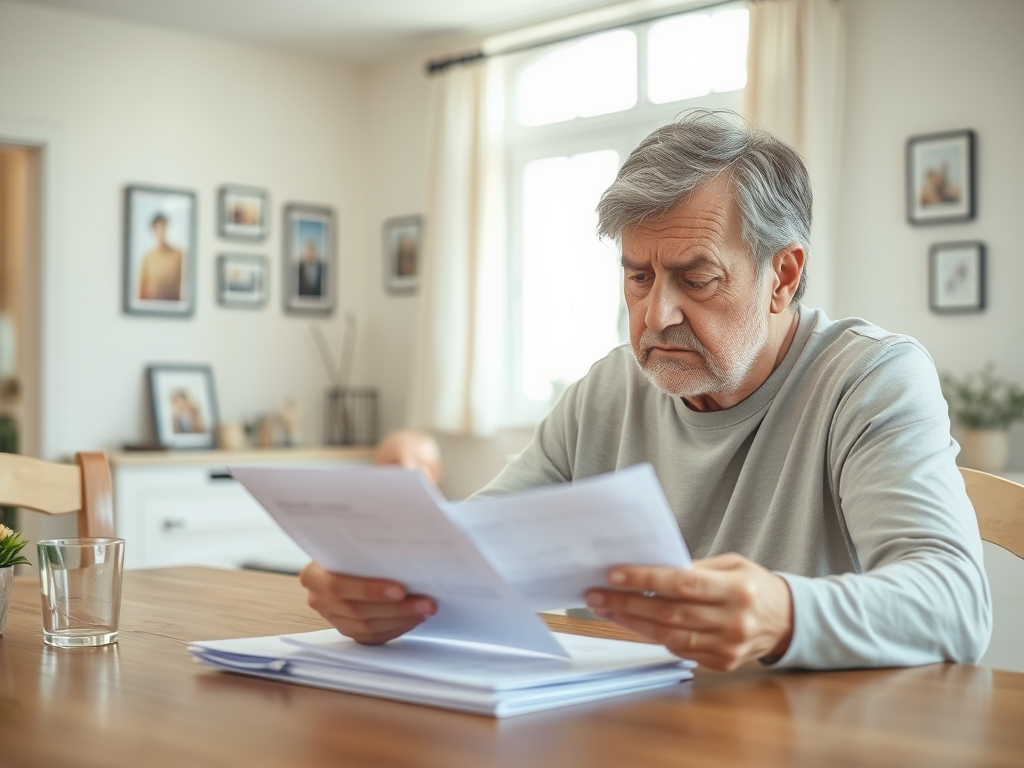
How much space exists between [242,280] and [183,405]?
68 centimetres

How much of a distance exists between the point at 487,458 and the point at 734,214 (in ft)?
13.0

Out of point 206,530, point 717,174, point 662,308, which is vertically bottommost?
point 206,530

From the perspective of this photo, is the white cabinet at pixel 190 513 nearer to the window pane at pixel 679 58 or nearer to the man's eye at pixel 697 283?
the window pane at pixel 679 58

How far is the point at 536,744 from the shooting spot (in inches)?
33.8

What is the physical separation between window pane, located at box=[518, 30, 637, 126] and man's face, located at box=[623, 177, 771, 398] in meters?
3.53

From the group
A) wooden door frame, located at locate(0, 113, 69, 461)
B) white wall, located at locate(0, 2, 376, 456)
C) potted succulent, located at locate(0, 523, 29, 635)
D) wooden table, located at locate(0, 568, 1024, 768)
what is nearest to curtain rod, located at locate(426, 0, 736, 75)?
white wall, located at locate(0, 2, 376, 456)

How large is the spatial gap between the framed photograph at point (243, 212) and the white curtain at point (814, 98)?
249 centimetres

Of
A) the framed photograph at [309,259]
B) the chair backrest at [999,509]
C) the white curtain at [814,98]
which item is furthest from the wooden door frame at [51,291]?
the chair backrest at [999,509]

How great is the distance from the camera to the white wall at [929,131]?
12.7 feet

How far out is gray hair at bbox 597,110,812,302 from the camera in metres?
1.56

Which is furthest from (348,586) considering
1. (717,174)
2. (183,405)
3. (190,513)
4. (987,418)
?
(183,405)

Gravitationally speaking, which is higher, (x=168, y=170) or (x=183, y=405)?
(x=168, y=170)

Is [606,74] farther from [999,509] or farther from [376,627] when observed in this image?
[376,627]

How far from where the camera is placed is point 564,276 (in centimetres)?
522
